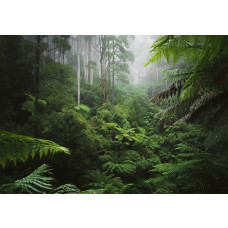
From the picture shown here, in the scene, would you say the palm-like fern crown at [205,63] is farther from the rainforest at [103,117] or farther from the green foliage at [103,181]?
the green foliage at [103,181]

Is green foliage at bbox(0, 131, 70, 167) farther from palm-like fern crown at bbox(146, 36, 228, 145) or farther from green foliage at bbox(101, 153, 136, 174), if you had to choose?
green foliage at bbox(101, 153, 136, 174)

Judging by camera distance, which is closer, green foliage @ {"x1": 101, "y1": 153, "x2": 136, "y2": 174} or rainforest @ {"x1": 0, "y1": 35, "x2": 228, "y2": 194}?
rainforest @ {"x1": 0, "y1": 35, "x2": 228, "y2": 194}

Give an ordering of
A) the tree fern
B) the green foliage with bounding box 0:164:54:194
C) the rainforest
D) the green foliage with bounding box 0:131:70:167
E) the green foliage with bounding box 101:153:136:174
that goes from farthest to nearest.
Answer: the green foliage with bounding box 101:153:136:174, the rainforest, the green foliage with bounding box 0:164:54:194, the tree fern, the green foliage with bounding box 0:131:70:167

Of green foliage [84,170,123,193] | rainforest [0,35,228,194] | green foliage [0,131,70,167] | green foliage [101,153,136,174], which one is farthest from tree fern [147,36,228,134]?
green foliage [84,170,123,193]

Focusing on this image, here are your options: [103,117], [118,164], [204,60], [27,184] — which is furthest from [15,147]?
[103,117]

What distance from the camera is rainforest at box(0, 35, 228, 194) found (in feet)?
4.82

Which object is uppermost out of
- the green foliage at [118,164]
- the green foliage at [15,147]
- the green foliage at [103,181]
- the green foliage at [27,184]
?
the green foliage at [15,147]

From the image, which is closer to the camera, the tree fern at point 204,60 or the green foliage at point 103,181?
the tree fern at point 204,60

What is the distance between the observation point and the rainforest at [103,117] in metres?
1.47

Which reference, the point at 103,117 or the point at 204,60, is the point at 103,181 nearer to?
the point at 103,117

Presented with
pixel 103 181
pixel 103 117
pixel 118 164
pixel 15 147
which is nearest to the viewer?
pixel 15 147

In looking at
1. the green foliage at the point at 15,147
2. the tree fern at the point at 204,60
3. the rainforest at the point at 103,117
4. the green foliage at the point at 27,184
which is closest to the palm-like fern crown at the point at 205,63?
the tree fern at the point at 204,60

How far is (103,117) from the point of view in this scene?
2.09 meters
